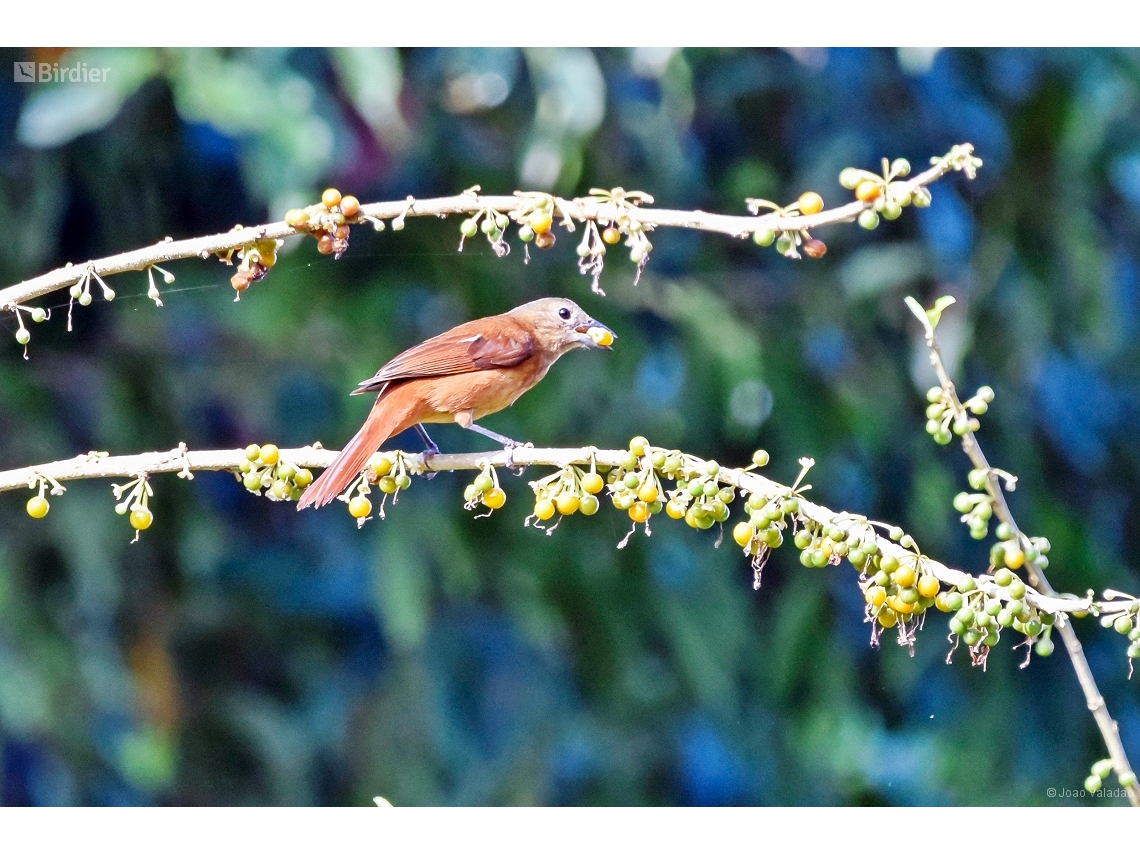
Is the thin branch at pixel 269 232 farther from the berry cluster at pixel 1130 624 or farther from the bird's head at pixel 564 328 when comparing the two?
the bird's head at pixel 564 328

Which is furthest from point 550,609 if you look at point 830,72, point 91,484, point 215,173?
point 830,72

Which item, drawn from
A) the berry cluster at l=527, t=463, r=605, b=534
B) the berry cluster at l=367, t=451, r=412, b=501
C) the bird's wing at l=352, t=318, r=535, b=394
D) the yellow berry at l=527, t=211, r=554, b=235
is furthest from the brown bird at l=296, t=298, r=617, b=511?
the yellow berry at l=527, t=211, r=554, b=235

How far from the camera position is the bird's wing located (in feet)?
7.75

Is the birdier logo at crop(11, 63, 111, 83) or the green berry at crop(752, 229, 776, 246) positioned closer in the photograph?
the green berry at crop(752, 229, 776, 246)

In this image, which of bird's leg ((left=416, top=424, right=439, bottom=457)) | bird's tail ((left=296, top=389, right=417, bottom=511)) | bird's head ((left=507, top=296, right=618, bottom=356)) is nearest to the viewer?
bird's tail ((left=296, top=389, right=417, bottom=511))

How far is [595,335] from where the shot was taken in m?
2.73

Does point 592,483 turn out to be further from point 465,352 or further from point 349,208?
point 465,352

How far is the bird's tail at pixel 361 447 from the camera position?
179 cm

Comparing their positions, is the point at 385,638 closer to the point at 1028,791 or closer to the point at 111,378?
the point at 111,378

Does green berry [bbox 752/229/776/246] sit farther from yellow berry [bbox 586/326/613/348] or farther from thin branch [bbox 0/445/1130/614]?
yellow berry [bbox 586/326/613/348]

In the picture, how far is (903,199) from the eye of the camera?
122 centimetres

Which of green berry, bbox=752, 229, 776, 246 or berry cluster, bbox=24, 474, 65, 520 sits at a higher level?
green berry, bbox=752, 229, 776, 246

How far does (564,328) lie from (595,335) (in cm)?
8

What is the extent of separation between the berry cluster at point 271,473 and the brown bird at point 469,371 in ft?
1.54
